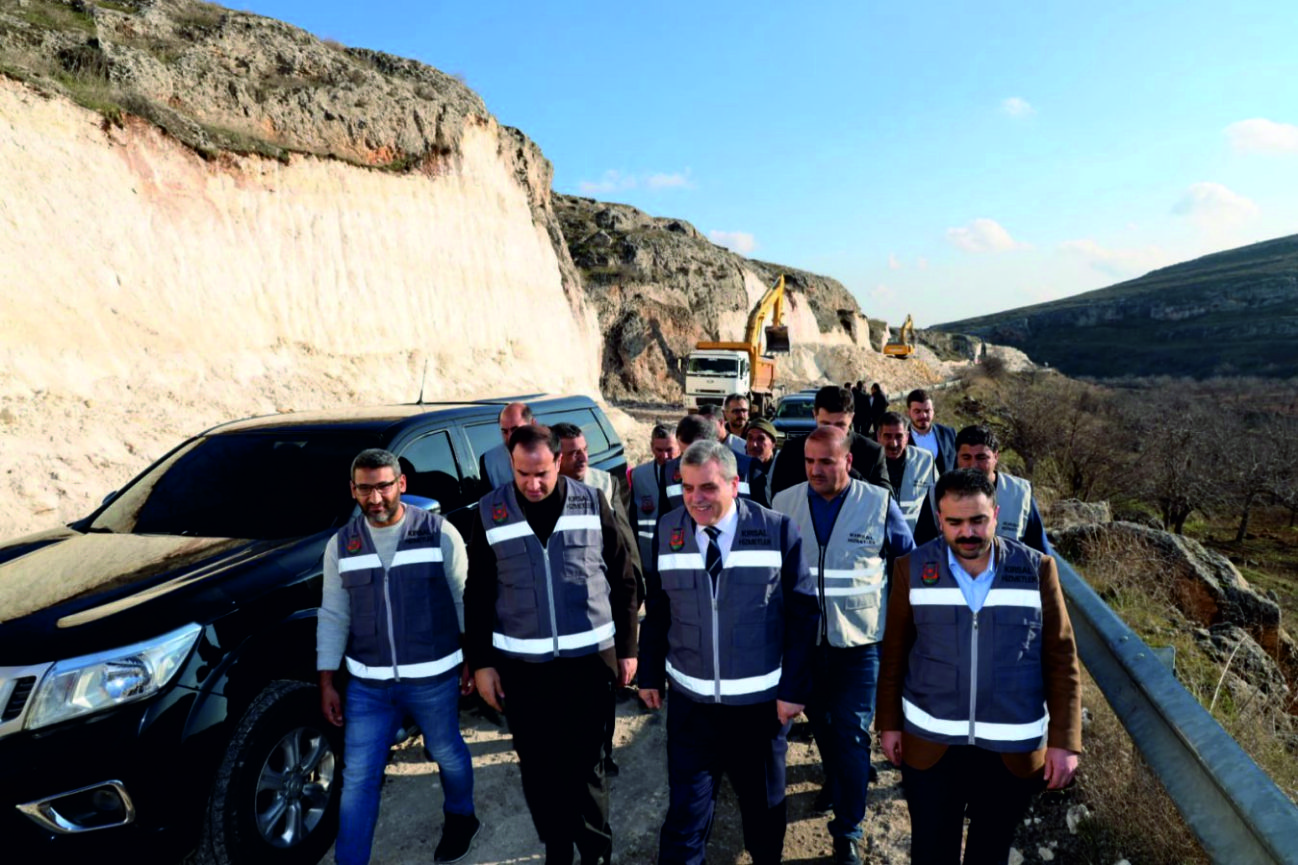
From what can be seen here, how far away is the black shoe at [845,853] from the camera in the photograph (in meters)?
3.02

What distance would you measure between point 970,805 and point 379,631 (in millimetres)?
2529

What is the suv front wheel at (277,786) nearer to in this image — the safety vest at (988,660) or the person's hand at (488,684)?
the person's hand at (488,684)

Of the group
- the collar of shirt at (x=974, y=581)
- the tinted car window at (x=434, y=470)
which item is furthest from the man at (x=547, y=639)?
the collar of shirt at (x=974, y=581)

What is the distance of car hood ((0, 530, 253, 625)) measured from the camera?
2.76 metres

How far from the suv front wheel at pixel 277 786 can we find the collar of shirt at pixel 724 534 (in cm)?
192

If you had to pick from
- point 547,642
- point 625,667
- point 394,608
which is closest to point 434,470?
point 394,608

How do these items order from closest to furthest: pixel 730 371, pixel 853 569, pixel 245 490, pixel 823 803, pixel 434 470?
pixel 853 569 < pixel 823 803 < pixel 245 490 < pixel 434 470 < pixel 730 371

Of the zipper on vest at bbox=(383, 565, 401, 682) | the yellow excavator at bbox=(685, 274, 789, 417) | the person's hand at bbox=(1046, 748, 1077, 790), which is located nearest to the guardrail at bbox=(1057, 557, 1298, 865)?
the person's hand at bbox=(1046, 748, 1077, 790)

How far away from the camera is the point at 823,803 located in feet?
→ 11.4

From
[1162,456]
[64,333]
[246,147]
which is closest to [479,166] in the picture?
[246,147]

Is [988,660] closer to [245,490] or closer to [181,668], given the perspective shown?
[181,668]

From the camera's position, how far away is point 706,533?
273 centimetres

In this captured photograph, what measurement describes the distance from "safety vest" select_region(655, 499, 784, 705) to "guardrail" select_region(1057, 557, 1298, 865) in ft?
4.83

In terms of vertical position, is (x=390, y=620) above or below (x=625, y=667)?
above
